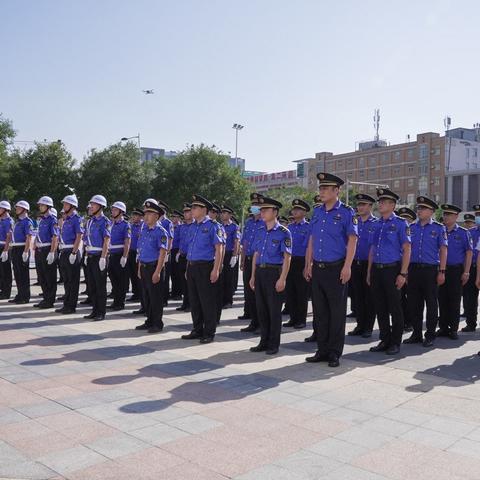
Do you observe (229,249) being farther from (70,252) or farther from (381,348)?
(381,348)

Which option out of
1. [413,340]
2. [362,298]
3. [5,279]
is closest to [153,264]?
[362,298]

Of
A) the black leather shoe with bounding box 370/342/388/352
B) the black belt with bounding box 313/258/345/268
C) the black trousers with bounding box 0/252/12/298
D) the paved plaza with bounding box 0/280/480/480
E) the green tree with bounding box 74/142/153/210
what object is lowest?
the black leather shoe with bounding box 370/342/388/352

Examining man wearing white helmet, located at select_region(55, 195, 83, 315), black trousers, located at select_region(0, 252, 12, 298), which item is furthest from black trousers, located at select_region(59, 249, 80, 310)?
black trousers, located at select_region(0, 252, 12, 298)

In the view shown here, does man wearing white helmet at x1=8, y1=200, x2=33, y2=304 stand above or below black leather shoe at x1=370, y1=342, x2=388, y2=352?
above

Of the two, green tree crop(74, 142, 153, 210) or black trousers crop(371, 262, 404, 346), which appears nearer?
black trousers crop(371, 262, 404, 346)

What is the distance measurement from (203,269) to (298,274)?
240cm

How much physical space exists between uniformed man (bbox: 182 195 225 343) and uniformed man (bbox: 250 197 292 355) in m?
0.66

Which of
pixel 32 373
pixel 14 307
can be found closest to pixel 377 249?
pixel 32 373

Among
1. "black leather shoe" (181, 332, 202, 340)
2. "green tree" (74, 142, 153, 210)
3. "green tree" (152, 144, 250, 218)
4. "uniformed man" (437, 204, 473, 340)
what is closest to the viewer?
→ "black leather shoe" (181, 332, 202, 340)

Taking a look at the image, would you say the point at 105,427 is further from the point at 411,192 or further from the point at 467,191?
the point at 411,192

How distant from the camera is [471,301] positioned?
9367mm

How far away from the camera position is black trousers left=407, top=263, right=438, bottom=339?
25.3 ft

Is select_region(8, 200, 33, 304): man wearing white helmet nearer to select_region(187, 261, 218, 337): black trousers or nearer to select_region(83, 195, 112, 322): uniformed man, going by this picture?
select_region(83, 195, 112, 322): uniformed man

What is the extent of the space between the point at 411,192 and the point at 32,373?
261 feet
